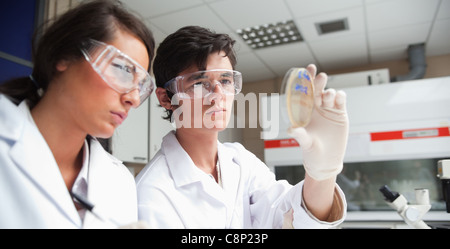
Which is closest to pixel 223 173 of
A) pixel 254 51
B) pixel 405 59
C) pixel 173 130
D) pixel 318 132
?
pixel 173 130

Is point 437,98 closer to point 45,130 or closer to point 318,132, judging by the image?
point 318,132

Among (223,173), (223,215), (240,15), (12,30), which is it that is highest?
(240,15)

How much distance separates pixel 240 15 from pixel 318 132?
953 millimetres

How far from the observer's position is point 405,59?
3658 millimetres

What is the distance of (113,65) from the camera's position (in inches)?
23.9

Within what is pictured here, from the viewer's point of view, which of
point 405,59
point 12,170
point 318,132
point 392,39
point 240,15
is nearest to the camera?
point 12,170

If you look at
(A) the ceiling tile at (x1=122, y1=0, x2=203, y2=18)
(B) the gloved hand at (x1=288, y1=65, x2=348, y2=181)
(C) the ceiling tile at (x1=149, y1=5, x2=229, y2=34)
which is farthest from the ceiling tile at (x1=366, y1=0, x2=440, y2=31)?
(B) the gloved hand at (x1=288, y1=65, x2=348, y2=181)

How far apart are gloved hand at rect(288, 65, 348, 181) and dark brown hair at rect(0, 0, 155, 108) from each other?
409mm

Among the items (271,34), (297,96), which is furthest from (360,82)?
(297,96)

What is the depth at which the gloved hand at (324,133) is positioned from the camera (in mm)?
641

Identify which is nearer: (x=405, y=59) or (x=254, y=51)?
(x=254, y=51)

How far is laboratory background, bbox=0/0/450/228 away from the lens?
38.1 inches

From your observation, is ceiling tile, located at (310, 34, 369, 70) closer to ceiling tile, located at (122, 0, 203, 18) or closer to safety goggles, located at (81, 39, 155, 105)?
ceiling tile, located at (122, 0, 203, 18)

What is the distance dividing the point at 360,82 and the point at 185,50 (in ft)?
10.2
